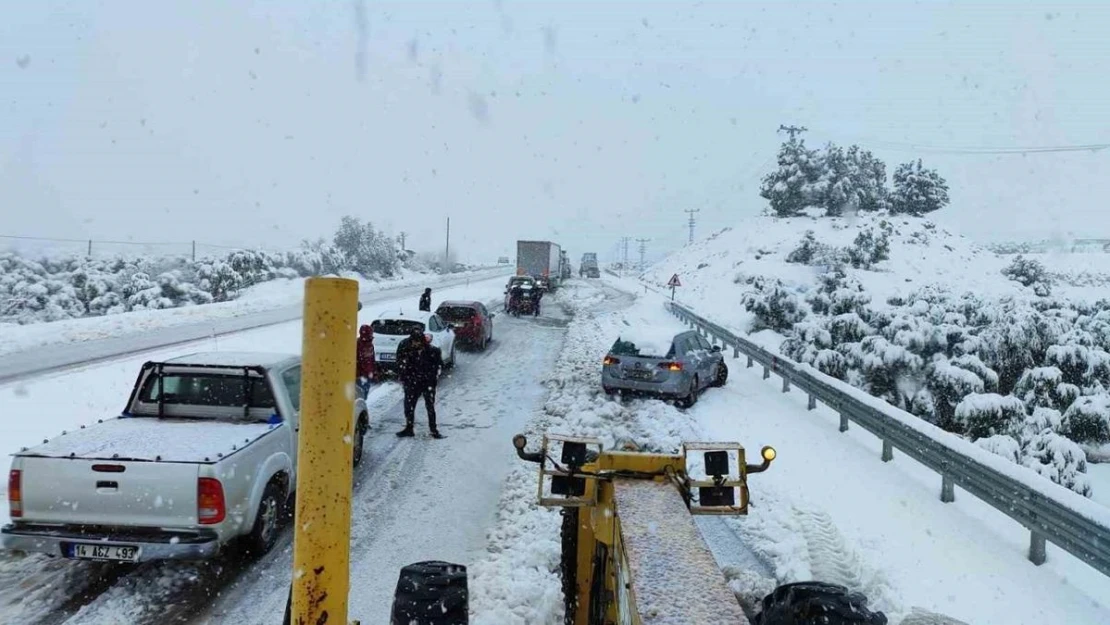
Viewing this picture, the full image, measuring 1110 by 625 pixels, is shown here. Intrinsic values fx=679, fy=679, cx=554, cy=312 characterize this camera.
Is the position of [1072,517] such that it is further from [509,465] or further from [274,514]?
[274,514]

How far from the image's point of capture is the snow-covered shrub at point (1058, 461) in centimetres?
1003

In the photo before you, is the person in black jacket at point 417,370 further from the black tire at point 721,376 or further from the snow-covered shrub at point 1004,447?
the snow-covered shrub at point 1004,447

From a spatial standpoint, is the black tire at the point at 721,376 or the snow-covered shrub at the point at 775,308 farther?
the snow-covered shrub at the point at 775,308

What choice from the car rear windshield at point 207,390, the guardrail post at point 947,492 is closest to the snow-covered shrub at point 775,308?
the guardrail post at point 947,492

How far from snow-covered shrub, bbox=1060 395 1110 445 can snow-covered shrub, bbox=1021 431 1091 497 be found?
88.4 inches

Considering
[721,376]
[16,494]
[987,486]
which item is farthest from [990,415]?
[16,494]

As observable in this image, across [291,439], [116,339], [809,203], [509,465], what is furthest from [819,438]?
[809,203]

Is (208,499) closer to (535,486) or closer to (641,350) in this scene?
(535,486)

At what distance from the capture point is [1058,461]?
1052 cm

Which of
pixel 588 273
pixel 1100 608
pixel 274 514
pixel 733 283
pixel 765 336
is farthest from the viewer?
pixel 588 273

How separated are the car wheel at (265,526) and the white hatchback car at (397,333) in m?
8.14

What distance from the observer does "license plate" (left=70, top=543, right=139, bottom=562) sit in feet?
16.1

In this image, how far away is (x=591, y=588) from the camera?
3678 millimetres

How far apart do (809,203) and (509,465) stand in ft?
196
